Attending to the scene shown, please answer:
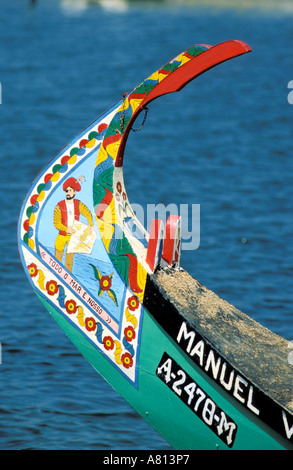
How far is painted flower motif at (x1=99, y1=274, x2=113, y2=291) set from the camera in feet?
20.1

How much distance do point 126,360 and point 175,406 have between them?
49 cm

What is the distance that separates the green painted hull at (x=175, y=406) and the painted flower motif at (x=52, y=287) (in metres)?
0.58

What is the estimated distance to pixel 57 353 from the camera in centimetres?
900

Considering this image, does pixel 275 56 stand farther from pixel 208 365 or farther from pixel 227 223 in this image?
pixel 208 365

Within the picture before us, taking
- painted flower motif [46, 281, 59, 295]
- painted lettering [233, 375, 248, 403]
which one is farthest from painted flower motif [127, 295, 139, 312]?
painted lettering [233, 375, 248, 403]

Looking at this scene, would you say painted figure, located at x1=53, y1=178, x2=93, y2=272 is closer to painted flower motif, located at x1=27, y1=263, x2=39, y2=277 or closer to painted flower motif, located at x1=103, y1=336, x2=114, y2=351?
painted flower motif, located at x1=27, y1=263, x2=39, y2=277

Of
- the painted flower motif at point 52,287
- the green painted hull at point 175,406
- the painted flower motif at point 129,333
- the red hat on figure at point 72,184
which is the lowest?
the green painted hull at point 175,406

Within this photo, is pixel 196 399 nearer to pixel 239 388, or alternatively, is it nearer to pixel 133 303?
pixel 239 388

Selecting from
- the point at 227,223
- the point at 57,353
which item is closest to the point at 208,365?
the point at 57,353

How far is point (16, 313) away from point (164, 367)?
4.44m

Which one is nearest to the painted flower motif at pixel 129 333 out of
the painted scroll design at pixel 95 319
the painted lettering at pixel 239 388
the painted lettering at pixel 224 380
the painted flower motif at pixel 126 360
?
the painted scroll design at pixel 95 319

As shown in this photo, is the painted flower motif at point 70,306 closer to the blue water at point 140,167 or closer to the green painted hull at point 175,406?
the green painted hull at point 175,406

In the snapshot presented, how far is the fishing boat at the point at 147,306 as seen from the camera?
564 centimetres
